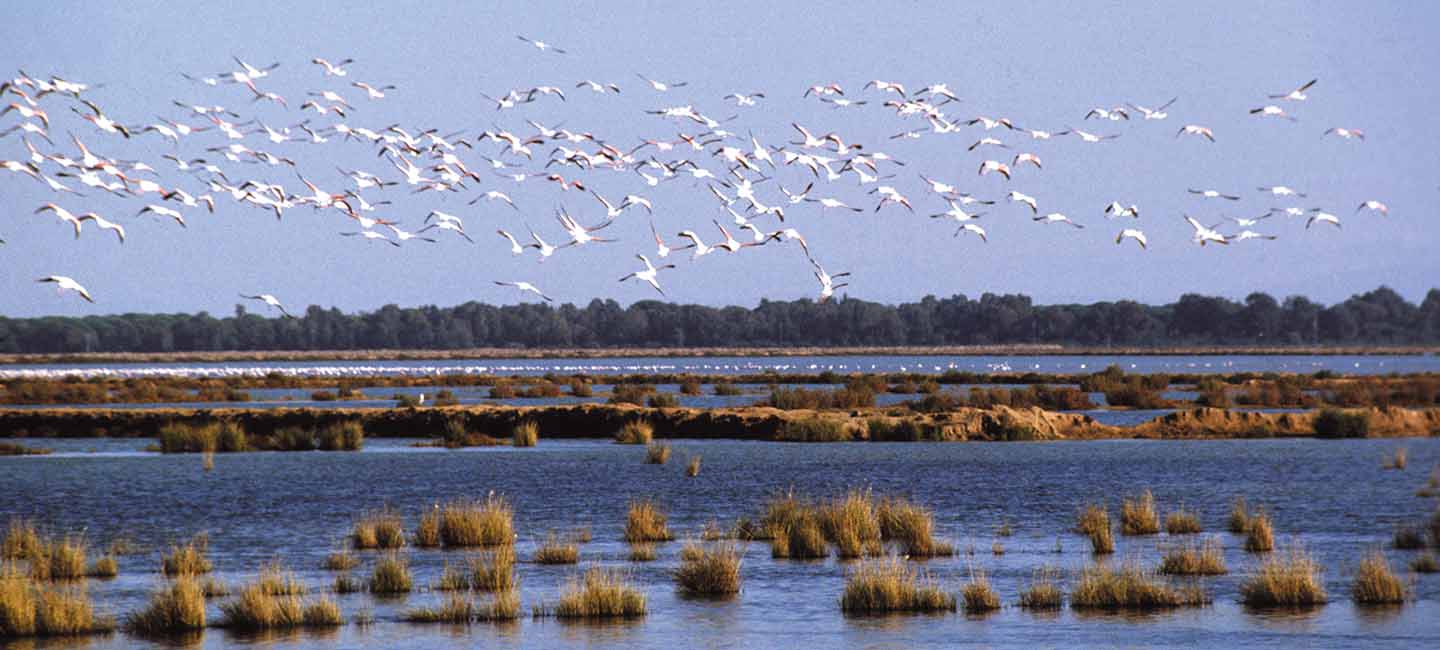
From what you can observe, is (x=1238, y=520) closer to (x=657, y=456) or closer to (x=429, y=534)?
(x=429, y=534)

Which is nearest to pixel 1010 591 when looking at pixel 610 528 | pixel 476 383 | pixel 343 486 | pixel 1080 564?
pixel 1080 564

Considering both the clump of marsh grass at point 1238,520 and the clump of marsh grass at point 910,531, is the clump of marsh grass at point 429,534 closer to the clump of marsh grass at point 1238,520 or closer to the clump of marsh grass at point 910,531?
the clump of marsh grass at point 910,531

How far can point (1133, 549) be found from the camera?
97.5 ft

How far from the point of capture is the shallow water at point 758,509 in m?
22.5

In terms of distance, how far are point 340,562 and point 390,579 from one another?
2.35 meters

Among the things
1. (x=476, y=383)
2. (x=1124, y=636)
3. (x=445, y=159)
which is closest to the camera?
(x=1124, y=636)

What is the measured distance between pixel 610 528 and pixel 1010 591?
1038 cm

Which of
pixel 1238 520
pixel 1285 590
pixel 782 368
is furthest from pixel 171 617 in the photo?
pixel 782 368

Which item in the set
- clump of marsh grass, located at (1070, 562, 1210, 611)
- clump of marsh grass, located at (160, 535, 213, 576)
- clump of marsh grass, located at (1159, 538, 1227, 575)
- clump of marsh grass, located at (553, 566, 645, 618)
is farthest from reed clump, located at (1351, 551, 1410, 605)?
clump of marsh grass, located at (160, 535, 213, 576)

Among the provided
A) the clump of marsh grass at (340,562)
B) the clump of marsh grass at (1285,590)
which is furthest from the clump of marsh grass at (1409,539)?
the clump of marsh grass at (340,562)

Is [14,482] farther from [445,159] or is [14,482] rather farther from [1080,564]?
[1080,564]

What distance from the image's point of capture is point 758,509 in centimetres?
3569

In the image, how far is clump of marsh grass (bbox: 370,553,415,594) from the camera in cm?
2548

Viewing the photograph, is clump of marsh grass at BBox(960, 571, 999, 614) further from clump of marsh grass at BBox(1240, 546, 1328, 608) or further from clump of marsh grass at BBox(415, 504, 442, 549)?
clump of marsh grass at BBox(415, 504, 442, 549)
